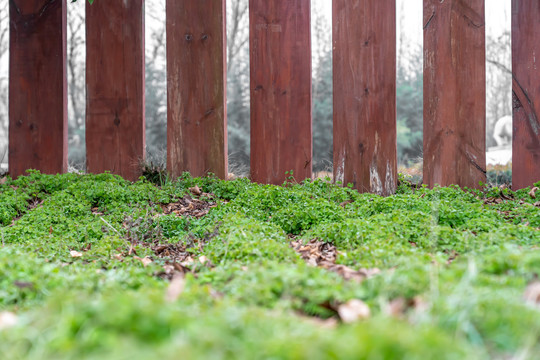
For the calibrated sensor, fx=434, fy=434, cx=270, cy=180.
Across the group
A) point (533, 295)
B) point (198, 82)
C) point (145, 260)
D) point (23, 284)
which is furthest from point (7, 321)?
point (198, 82)

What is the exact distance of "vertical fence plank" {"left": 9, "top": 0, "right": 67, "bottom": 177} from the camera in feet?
15.2

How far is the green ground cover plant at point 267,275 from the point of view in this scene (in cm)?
106

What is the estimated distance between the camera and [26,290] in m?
1.71

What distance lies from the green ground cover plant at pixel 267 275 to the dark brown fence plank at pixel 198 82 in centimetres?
58

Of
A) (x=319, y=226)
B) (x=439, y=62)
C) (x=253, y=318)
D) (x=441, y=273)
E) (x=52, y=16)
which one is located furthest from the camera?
(x=52, y=16)

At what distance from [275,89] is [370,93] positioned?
3.06 feet

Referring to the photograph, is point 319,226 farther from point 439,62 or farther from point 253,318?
point 439,62

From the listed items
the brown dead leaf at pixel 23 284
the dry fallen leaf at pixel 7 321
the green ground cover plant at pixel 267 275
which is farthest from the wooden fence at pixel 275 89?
the dry fallen leaf at pixel 7 321

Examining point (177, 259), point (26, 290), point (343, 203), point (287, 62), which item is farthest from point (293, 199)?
point (26, 290)

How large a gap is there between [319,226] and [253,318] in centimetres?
184

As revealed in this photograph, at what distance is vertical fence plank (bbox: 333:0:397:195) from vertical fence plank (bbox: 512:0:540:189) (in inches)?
45.1

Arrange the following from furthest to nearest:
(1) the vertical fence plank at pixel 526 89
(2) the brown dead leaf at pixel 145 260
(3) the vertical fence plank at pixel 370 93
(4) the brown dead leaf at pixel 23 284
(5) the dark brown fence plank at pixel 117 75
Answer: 1. (5) the dark brown fence plank at pixel 117 75
2. (3) the vertical fence plank at pixel 370 93
3. (1) the vertical fence plank at pixel 526 89
4. (2) the brown dead leaf at pixel 145 260
5. (4) the brown dead leaf at pixel 23 284

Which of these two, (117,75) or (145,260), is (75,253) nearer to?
(145,260)

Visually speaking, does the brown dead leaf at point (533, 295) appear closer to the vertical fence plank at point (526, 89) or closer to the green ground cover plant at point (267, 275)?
the green ground cover plant at point (267, 275)
